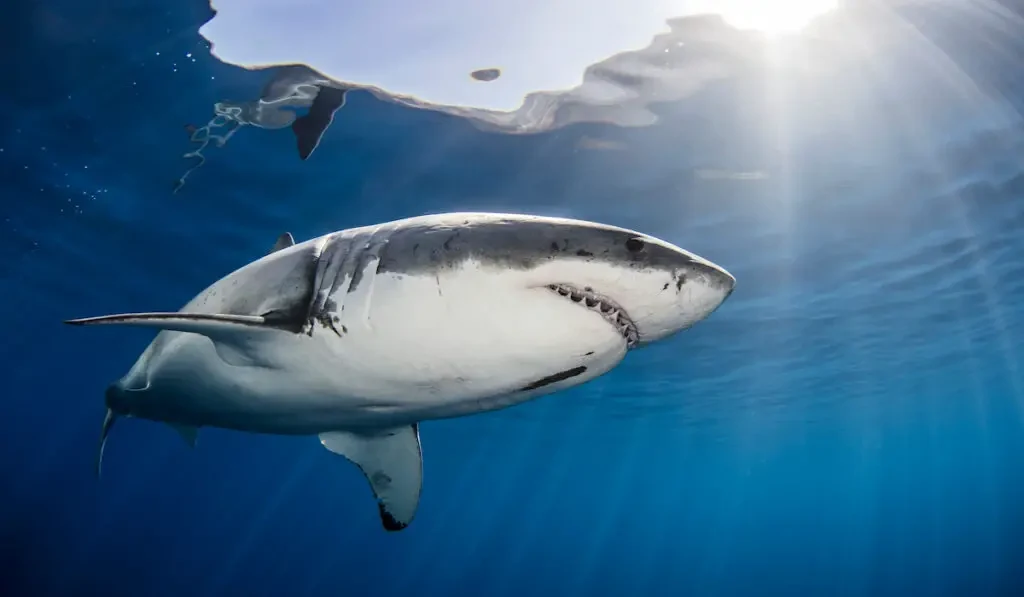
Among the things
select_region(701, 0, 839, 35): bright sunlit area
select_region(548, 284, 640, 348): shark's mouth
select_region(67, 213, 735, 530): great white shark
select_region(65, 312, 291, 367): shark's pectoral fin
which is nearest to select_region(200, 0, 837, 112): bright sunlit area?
select_region(701, 0, 839, 35): bright sunlit area

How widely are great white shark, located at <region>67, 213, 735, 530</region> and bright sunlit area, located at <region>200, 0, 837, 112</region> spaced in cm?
585

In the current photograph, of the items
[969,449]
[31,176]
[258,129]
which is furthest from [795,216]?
[969,449]

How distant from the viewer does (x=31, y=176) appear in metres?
12.8

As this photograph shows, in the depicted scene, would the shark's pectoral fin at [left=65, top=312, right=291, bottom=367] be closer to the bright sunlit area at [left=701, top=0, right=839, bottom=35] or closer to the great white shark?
the great white shark

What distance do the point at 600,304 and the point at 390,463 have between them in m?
3.24

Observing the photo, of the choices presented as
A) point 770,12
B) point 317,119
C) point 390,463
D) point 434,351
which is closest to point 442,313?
point 434,351

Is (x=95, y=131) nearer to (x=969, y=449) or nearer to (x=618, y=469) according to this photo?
(x=618, y=469)

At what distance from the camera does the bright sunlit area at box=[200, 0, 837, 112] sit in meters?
7.78

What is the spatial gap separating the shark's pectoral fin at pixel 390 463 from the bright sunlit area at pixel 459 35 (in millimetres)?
6055

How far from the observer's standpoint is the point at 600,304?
2.30 metres

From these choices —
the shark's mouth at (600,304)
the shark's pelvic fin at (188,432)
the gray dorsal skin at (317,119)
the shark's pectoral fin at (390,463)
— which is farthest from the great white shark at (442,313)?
the gray dorsal skin at (317,119)

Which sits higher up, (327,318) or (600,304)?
(600,304)

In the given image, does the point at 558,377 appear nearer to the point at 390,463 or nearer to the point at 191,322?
the point at 191,322

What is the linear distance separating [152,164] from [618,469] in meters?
58.5
